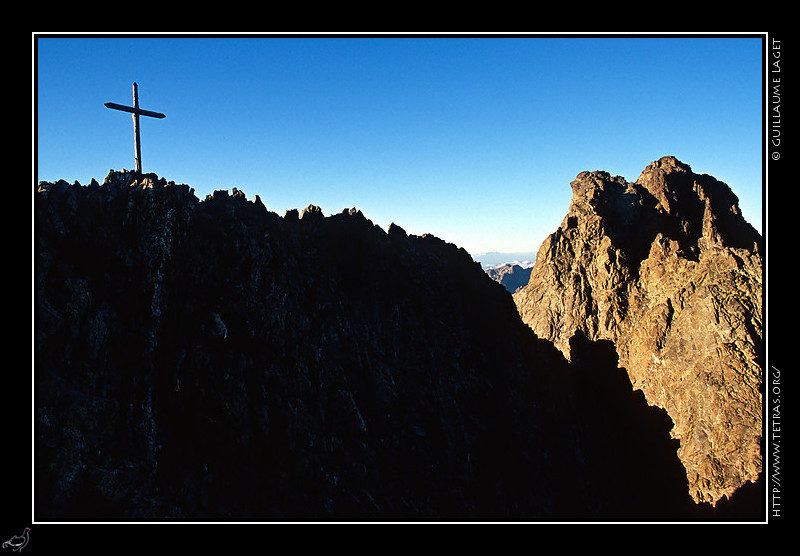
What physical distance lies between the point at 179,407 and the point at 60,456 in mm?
4803

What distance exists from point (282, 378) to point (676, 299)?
145ft

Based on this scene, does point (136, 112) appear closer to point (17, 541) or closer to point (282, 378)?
point (282, 378)

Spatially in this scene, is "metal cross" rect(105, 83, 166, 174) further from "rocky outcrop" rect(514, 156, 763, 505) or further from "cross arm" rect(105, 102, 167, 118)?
"rocky outcrop" rect(514, 156, 763, 505)

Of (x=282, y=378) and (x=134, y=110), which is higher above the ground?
(x=134, y=110)

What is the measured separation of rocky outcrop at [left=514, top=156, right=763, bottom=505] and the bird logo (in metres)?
45.7

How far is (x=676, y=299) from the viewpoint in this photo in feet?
156

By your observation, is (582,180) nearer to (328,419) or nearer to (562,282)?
(562,282)

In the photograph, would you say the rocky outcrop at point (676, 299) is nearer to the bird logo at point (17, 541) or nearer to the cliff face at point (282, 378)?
the cliff face at point (282, 378)

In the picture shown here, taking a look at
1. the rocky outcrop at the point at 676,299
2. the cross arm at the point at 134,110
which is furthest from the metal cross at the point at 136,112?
the rocky outcrop at the point at 676,299

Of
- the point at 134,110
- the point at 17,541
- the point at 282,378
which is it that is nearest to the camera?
the point at 17,541

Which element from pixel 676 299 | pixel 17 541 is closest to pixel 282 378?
pixel 17 541

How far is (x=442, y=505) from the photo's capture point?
24828 millimetres

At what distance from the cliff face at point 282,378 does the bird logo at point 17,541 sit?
1.56 metres

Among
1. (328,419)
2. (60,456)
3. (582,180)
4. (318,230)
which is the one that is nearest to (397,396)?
(328,419)
